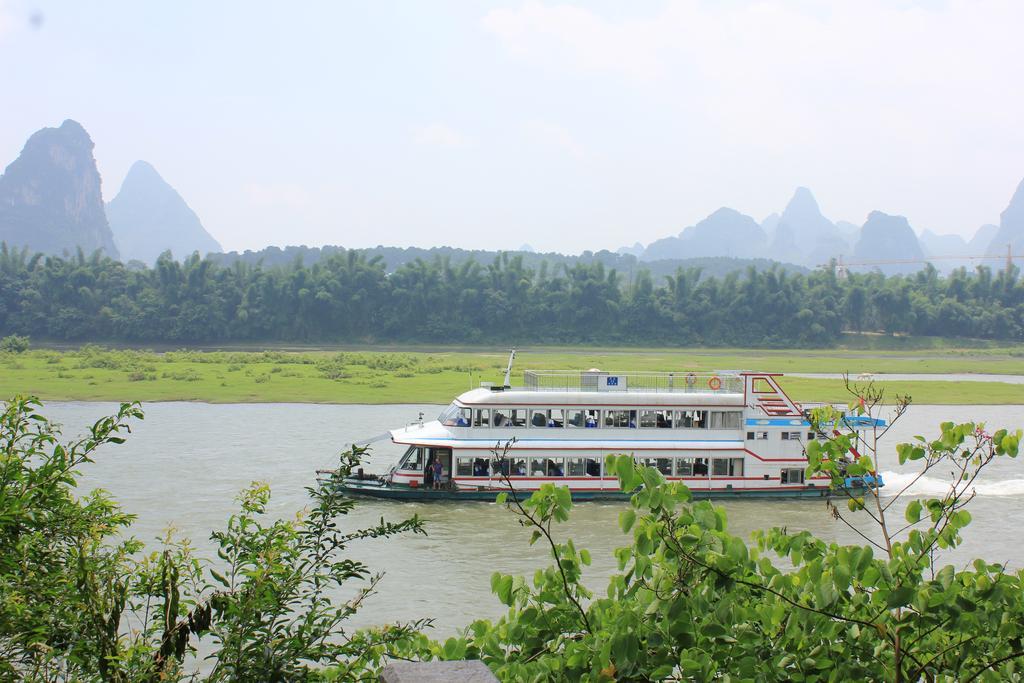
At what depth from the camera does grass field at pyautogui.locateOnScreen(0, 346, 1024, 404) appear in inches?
1750

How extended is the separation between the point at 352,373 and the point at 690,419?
32.6 metres

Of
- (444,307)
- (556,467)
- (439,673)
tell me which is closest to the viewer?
(439,673)

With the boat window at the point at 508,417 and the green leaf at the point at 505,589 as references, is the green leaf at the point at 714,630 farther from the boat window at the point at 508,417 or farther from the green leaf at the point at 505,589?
the boat window at the point at 508,417

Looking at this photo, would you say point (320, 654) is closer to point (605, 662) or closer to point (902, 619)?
point (605, 662)

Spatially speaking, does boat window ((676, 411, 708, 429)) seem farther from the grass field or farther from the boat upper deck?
the grass field

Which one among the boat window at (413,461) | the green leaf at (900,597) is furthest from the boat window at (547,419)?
the green leaf at (900,597)

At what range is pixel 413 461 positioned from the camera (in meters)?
22.5

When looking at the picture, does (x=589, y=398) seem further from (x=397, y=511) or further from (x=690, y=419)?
(x=397, y=511)

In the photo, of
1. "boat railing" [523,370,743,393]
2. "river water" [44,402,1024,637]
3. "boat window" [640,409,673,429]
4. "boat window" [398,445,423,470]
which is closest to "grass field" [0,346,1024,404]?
"river water" [44,402,1024,637]

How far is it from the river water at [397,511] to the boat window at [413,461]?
2.90 ft

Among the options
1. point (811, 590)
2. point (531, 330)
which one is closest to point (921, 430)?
point (811, 590)

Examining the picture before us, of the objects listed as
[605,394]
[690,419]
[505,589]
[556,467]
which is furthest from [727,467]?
[505,589]

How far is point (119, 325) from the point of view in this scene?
80.0 m

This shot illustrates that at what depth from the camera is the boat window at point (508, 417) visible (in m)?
22.6
